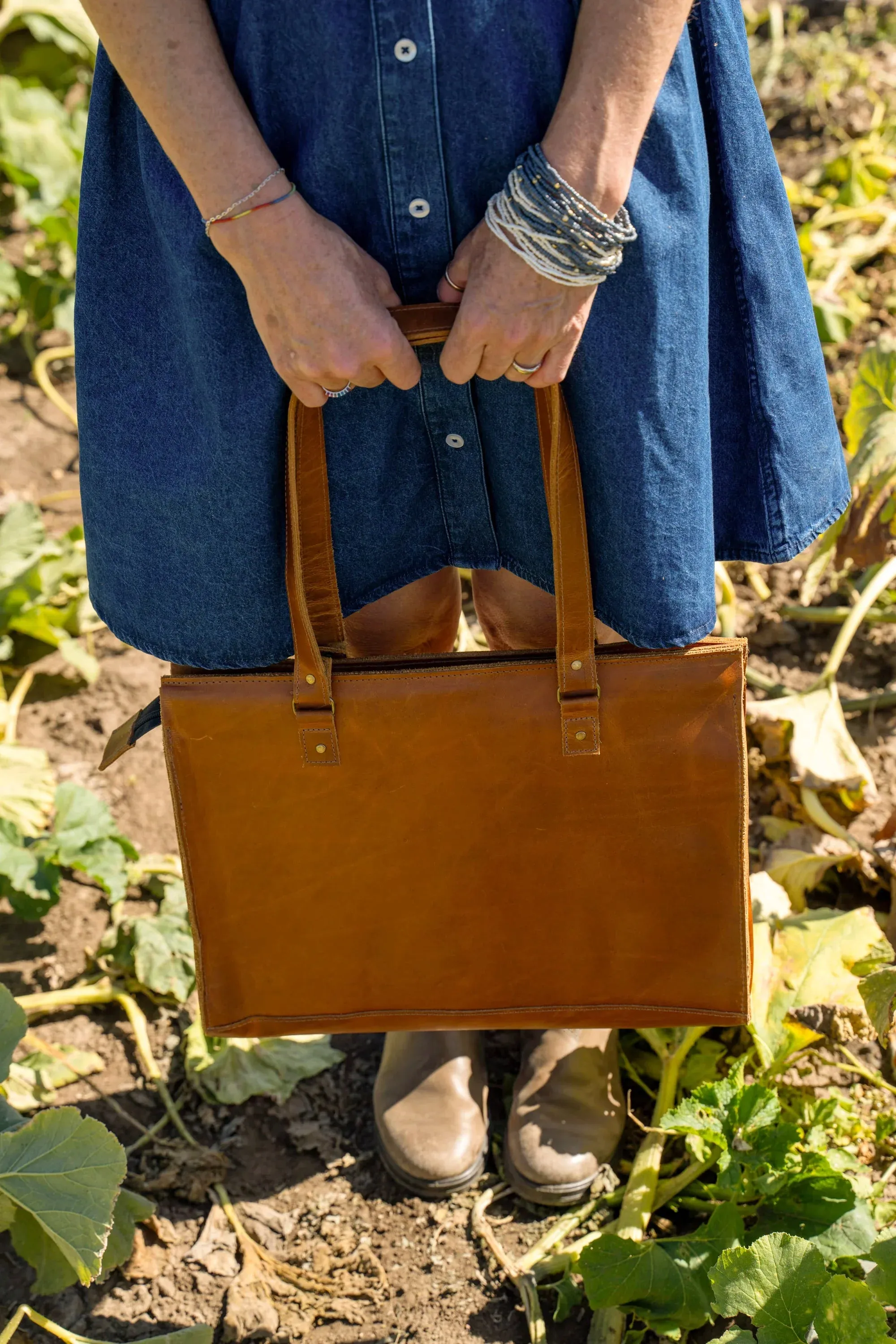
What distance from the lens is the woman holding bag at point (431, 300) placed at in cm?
89

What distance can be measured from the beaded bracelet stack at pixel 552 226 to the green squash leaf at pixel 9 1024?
3.20 feet

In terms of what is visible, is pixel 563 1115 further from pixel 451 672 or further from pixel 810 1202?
pixel 451 672

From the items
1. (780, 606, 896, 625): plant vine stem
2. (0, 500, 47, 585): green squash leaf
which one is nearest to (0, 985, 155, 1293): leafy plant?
(0, 500, 47, 585): green squash leaf

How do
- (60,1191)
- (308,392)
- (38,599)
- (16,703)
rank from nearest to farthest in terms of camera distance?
1. (308,392)
2. (60,1191)
3. (16,703)
4. (38,599)

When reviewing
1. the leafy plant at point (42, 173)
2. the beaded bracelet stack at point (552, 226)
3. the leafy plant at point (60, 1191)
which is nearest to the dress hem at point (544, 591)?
the beaded bracelet stack at point (552, 226)

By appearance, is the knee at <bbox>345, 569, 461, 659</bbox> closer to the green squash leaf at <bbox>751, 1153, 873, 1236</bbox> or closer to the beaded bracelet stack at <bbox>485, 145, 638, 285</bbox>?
the beaded bracelet stack at <bbox>485, 145, 638, 285</bbox>

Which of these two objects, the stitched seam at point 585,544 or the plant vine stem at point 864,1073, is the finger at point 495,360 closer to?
the stitched seam at point 585,544

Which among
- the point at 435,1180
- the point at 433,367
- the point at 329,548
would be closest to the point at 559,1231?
the point at 435,1180

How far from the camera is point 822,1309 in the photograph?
1021 mm

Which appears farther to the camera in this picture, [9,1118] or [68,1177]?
[9,1118]

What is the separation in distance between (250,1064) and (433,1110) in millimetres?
286

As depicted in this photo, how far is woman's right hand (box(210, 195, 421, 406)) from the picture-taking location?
2.96ft

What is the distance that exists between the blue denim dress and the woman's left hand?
4 centimetres

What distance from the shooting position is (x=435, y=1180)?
145 cm
